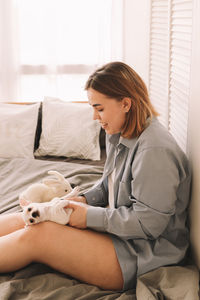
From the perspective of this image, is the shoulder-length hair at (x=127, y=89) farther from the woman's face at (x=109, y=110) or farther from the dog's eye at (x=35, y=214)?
the dog's eye at (x=35, y=214)

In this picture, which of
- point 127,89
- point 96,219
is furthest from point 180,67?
point 96,219

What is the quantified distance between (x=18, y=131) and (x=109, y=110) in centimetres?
133

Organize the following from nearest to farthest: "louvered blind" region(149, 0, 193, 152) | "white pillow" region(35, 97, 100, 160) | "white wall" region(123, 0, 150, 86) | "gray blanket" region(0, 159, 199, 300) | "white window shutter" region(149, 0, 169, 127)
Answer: "gray blanket" region(0, 159, 199, 300) → "louvered blind" region(149, 0, 193, 152) → "white window shutter" region(149, 0, 169, 127) → "white pillow" region(35, 97, 100, 160) → "white wall" region(123, 0, 150, 86)

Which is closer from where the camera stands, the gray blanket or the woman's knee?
the gray blanket

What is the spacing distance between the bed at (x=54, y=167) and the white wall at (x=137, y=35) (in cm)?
53

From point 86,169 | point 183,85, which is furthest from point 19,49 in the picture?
point 183,85

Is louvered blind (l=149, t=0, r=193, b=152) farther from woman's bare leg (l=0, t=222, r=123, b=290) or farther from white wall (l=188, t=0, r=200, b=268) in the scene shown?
woman's bare leg (l=0, t=222, r=123, b=290)

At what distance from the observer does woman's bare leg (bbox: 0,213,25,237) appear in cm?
156

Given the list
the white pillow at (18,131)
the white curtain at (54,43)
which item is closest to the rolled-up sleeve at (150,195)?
the white pillow at (18,131)

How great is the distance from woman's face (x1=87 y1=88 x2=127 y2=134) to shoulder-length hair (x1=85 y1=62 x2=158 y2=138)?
15mm

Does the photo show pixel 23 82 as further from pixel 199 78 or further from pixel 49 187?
pixel 199 78

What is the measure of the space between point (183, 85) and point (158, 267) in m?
0.71

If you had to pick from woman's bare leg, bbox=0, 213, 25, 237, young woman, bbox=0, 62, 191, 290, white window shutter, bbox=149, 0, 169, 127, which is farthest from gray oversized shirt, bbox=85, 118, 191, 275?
white window shutter, bbox=149, 0, 169, 127

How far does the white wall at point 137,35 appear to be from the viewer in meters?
2.66
